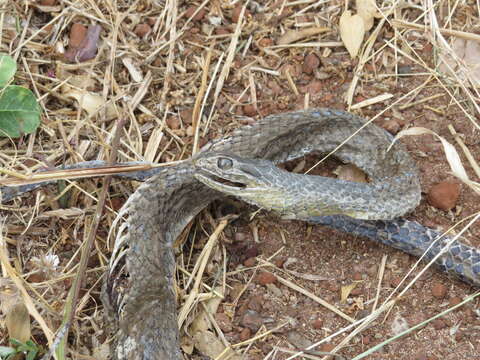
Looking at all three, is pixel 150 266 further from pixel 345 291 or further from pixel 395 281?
pixel 395 281

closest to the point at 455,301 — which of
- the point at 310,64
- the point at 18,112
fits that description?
the point at 310,64

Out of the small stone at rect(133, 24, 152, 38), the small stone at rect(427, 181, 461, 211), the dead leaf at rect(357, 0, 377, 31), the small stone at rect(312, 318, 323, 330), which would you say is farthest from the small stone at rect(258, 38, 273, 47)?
the small stone at rect(312, 318, 323, 330)

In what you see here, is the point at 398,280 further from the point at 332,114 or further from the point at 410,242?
the point at 332,114

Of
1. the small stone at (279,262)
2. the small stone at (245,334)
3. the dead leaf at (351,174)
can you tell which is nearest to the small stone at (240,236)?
the small stone at (279,262)

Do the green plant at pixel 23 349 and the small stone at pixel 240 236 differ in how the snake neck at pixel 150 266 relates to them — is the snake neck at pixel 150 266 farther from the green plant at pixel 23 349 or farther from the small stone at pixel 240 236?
the green plant at pixel 23 349

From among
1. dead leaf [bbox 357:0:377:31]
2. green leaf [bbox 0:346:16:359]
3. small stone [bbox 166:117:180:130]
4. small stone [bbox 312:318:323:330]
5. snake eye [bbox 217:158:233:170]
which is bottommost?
green leaf [bbox 0:346:16:359]

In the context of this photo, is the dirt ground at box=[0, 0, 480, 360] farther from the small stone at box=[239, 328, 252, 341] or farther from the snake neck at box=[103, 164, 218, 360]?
the snake neck at box=[103, 164, 218, 360]
